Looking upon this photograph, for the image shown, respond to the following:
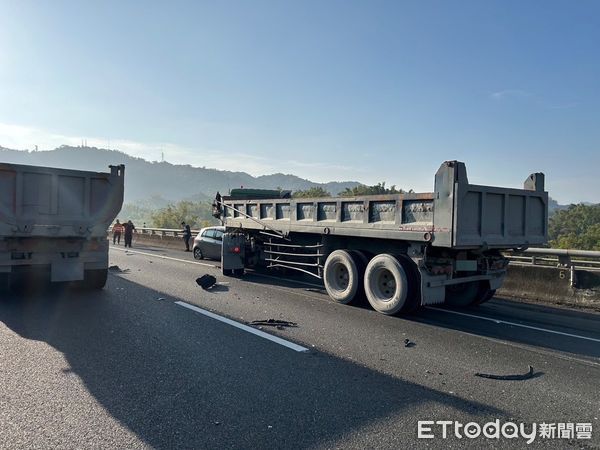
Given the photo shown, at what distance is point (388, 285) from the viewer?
27.7ft

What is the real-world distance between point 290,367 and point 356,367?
72 cm

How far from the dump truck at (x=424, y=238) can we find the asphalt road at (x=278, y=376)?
1.97ft

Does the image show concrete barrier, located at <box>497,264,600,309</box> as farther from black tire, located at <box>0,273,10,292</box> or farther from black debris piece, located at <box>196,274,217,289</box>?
black tire, located at <box>0,273,10,292</box>

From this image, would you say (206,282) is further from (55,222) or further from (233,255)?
(55,222)

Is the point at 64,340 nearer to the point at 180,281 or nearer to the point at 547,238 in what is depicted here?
the point at 180,281

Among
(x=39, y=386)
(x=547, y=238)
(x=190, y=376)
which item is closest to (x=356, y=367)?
(x=190, y=376)

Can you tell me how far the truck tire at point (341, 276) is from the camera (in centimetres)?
884

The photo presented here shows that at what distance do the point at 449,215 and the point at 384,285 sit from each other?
1931 mm

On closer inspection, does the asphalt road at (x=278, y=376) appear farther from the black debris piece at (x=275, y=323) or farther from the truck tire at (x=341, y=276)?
the truck tire at (x=341, y=276)

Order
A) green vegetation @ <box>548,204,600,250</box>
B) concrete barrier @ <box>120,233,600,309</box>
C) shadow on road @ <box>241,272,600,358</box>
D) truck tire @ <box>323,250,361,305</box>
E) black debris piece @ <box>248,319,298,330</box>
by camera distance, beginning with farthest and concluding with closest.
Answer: green vegetation @ <box>548,204,600,250</box> → concrete barrier @ <box>120,233,600,309</box> → truck tire @ <box>323,250,361,305</box> → black debris piece @ <box>248,319,298,330</box> → shadow on road @ <box>241,272,600,358</box>

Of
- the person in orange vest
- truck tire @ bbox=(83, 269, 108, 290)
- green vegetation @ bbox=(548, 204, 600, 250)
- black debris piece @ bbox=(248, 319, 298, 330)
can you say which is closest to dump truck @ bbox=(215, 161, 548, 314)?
black debris piece @ bbox=(248, 319, 298, 330)

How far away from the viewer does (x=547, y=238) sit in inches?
347

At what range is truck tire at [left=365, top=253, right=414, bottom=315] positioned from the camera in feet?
25.7

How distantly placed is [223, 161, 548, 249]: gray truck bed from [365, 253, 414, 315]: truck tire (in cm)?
49
